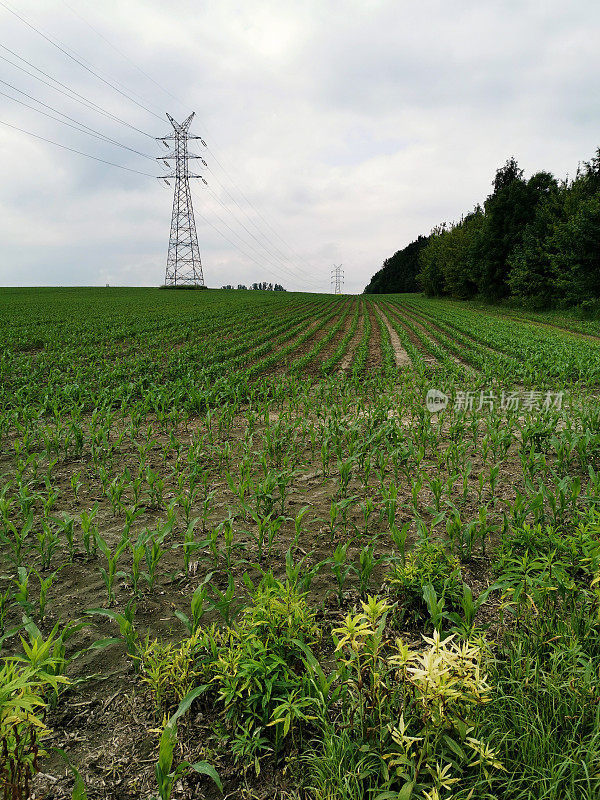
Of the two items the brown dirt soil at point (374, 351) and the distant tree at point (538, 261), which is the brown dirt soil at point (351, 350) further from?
the distant tree at point (538, 261)

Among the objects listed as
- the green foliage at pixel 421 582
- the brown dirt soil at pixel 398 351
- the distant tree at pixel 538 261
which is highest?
the distant tree at pixel 538 261

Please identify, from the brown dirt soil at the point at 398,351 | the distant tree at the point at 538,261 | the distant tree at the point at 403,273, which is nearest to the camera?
the brown dirt soil at the point at 398,351

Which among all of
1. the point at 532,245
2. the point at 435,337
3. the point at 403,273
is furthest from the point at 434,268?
the point at 403,273

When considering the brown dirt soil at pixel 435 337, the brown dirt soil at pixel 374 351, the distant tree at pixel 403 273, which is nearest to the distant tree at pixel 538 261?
the brown dirt soil at pixel 435 337

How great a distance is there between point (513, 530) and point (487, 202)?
46.6 metres

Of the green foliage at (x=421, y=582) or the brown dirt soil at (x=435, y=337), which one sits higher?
the brown dirt soil at (x=435, y=337)

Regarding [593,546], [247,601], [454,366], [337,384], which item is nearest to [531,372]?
[454,366]

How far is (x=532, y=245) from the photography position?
1265 inches

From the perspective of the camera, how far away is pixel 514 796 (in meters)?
1.65

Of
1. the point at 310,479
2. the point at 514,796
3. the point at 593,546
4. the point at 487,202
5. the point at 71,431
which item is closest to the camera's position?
the point at 514,796

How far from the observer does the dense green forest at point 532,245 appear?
25.2 meters

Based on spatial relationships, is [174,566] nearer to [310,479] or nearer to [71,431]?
[310,479]

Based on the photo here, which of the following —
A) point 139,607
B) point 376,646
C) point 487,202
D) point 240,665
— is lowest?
point 139,607

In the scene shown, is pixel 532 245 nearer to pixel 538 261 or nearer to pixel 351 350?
pixel 538 261
